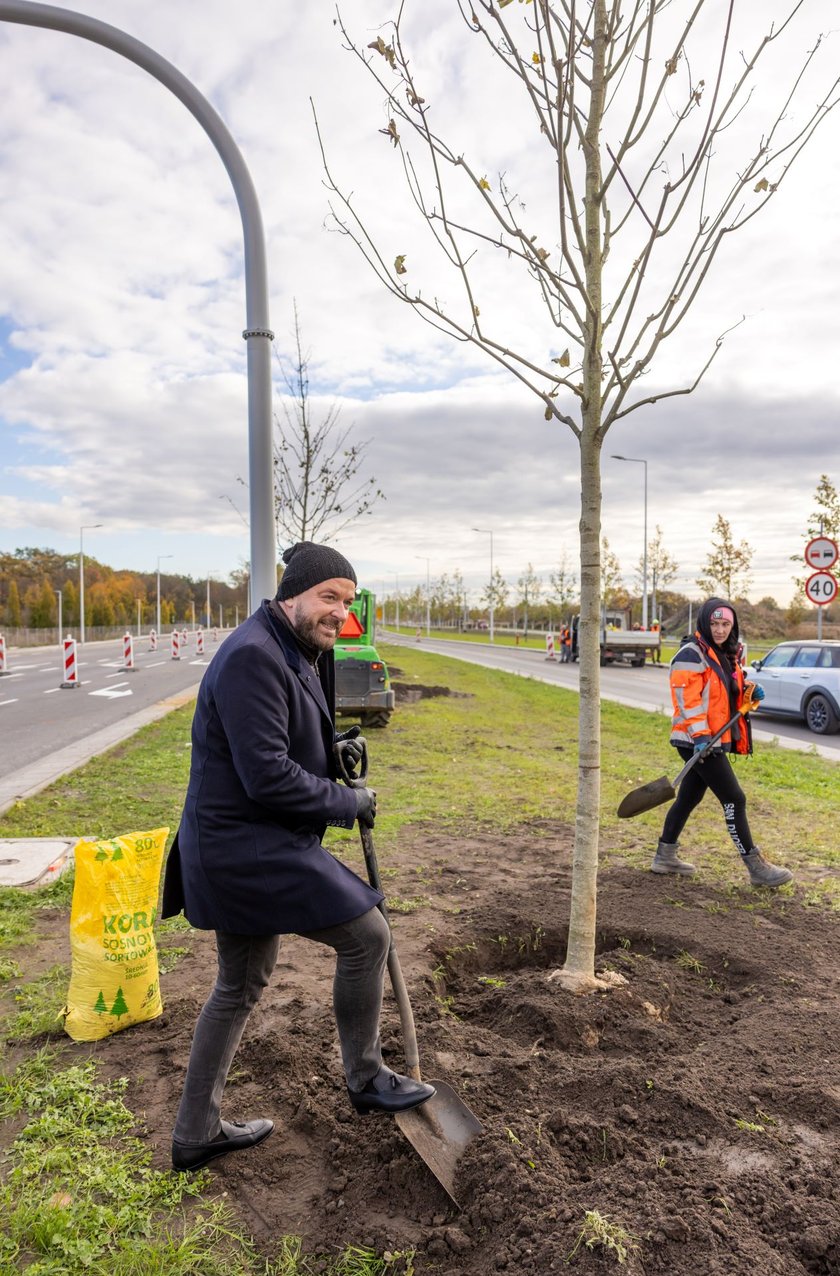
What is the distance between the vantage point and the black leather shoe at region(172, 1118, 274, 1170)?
2.55 meters

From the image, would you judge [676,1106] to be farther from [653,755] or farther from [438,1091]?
[653,755]

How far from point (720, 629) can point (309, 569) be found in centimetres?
383

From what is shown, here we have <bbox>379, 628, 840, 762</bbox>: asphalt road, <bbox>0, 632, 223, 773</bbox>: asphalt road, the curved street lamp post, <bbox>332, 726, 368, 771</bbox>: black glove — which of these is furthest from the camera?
<bbox>379, 628, 840, 762</bbox>: asphalt road

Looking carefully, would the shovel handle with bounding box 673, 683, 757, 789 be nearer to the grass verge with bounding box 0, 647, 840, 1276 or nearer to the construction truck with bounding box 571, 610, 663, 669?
the grass verge with bounding box 0, 647, 840, 1276

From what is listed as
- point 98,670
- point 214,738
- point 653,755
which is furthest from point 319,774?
point 98,670

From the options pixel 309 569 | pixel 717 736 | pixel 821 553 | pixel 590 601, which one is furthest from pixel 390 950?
pixel 821 553

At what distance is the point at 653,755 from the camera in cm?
1113

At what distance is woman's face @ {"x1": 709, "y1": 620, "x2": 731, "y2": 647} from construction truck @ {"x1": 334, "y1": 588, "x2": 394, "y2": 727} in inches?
282

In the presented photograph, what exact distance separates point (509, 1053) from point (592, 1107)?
1.45 ft

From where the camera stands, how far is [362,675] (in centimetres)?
1273

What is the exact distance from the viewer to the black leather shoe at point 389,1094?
8.76ft

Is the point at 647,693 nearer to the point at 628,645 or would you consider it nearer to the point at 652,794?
the point at 628,645

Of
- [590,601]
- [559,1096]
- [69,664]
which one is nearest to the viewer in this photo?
[559,1096]

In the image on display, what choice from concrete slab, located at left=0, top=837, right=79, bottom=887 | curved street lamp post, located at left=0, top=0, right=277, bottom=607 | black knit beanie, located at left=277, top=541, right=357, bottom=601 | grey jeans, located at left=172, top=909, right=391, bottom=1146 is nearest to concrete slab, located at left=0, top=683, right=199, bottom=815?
concrete slab, located at left=0, top=837, right=79, bottom=887
